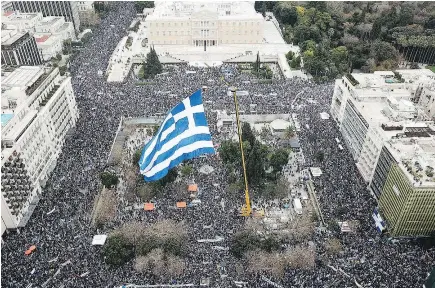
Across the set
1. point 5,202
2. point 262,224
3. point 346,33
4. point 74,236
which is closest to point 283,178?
point 262,224

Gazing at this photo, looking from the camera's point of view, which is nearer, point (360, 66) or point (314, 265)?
point (314, 265)

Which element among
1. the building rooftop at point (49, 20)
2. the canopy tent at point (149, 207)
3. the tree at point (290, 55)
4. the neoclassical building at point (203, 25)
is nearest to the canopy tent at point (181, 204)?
the canopy tent at point (149, 207)

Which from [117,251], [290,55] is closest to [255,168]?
[117,251]

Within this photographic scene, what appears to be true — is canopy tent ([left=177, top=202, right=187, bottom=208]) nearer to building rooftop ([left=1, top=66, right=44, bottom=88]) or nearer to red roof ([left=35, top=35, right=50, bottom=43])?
building rooftop ([left=1, top=66, right=44, bottom=88])

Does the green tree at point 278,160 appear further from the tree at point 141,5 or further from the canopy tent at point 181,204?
the tree at point 141,5

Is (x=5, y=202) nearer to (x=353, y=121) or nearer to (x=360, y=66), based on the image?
(x=353, y=121)

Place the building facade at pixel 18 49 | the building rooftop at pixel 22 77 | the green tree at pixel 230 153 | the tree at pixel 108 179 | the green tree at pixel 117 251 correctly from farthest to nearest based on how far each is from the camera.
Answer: the building facade at pixel 18 49 → the building rooftop at pixel 22 77 → the green tree at pixel 230 153 → the tree at pixel 108 179 → the green tree at pixel 117 251
